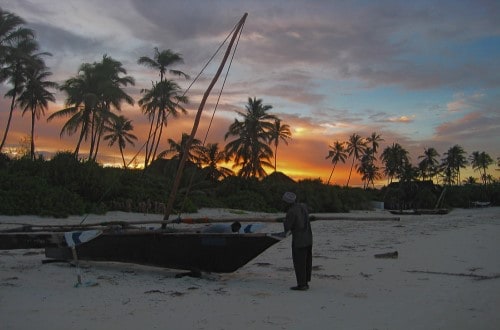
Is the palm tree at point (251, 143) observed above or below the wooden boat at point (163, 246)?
above

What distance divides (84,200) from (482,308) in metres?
19.5

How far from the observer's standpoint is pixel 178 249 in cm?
775

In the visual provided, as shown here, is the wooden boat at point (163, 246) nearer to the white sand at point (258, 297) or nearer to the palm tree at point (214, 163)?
the white sand at point (258, 297)

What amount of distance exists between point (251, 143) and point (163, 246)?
33603 mm

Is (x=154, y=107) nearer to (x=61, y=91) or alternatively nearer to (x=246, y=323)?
(x=61, y=91)

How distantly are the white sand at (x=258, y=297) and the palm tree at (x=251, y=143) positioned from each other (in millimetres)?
31512

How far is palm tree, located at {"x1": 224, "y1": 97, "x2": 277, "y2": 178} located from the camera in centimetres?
4122

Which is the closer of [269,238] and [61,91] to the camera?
[269,238]

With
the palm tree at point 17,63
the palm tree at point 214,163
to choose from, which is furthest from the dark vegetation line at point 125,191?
the palm tree at point 17,63

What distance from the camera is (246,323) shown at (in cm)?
504

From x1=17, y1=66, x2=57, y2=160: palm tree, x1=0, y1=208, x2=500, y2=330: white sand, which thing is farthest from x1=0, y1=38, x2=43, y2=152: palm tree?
x1=0, y1=208, x2=500, y2=330: white sand

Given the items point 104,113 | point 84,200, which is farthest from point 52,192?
point 104,113

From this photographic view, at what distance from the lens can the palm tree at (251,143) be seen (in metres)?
41.2

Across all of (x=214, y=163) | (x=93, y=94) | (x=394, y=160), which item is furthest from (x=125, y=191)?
(x=394, y=160)
